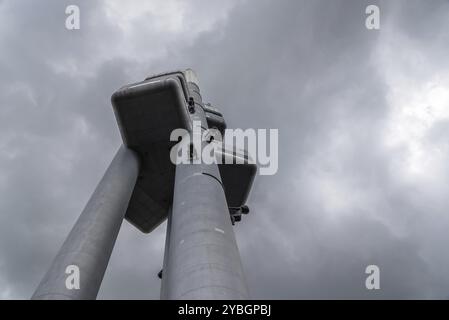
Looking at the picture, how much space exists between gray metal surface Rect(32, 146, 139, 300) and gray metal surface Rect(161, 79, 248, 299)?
13.5 feet

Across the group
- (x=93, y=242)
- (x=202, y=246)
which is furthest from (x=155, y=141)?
(x=202, y=246)

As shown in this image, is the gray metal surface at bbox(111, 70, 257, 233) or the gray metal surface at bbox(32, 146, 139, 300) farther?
the gray metal surface at bbox(111, 70, 257, 233)

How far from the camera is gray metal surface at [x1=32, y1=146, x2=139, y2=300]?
14844 millimetres

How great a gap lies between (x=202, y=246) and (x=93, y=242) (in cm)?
724

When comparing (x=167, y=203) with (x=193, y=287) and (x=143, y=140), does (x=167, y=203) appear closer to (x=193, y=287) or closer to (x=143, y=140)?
(x=143, y=140)

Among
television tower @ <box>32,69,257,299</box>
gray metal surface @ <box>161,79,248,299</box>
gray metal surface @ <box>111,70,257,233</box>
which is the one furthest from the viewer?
gray metal surface @ <box>111,70,257,233</box>

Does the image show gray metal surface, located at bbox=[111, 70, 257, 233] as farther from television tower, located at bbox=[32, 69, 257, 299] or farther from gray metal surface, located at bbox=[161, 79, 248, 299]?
gray metal surface, located at bbox=[161, 79, 248, 299]

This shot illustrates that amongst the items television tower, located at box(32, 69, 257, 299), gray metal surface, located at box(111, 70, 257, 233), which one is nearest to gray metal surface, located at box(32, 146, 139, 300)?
television tower, located at box(32, 69, 257, 299)

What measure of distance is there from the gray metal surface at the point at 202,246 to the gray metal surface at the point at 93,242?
4.10 metres

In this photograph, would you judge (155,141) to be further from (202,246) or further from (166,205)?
(202,246)

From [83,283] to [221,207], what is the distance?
6519 millimetres

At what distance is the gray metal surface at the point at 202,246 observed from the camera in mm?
10703

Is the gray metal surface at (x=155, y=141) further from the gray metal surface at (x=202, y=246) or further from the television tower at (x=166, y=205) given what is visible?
the gray metal surface at (x=202, y=246)
